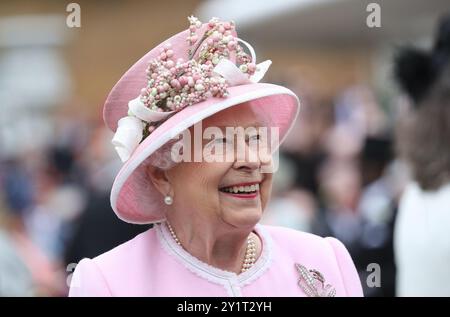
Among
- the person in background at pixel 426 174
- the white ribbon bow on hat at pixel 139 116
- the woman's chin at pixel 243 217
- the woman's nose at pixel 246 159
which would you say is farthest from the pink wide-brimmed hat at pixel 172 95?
the person in background at pixel 426 174

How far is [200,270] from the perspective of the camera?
2.78m

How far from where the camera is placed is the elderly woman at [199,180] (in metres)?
2.68

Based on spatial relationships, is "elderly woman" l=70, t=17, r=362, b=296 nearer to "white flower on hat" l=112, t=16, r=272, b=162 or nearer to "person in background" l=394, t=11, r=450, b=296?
"white flower on hat" l=112, t=16, r=272, b=162

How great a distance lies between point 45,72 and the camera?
18.2 meters

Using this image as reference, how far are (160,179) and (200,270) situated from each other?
Answer: 267 mm

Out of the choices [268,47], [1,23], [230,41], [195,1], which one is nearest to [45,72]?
[1,23]

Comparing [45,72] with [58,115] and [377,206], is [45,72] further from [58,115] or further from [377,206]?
[377,206]

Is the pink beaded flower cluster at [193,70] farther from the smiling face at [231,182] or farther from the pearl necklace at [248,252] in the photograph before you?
the pearl necklace at [248,252]

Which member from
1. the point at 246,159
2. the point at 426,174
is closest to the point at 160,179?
the point at 246,159

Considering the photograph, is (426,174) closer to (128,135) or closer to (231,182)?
(231,182)

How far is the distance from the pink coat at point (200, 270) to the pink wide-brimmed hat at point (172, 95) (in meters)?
0.14

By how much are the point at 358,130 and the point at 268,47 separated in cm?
349

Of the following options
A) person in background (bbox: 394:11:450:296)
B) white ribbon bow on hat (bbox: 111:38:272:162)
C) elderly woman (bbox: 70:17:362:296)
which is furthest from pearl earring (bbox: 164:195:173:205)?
person in background (bbox: 394:11:450:296)

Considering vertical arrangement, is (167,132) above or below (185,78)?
below
